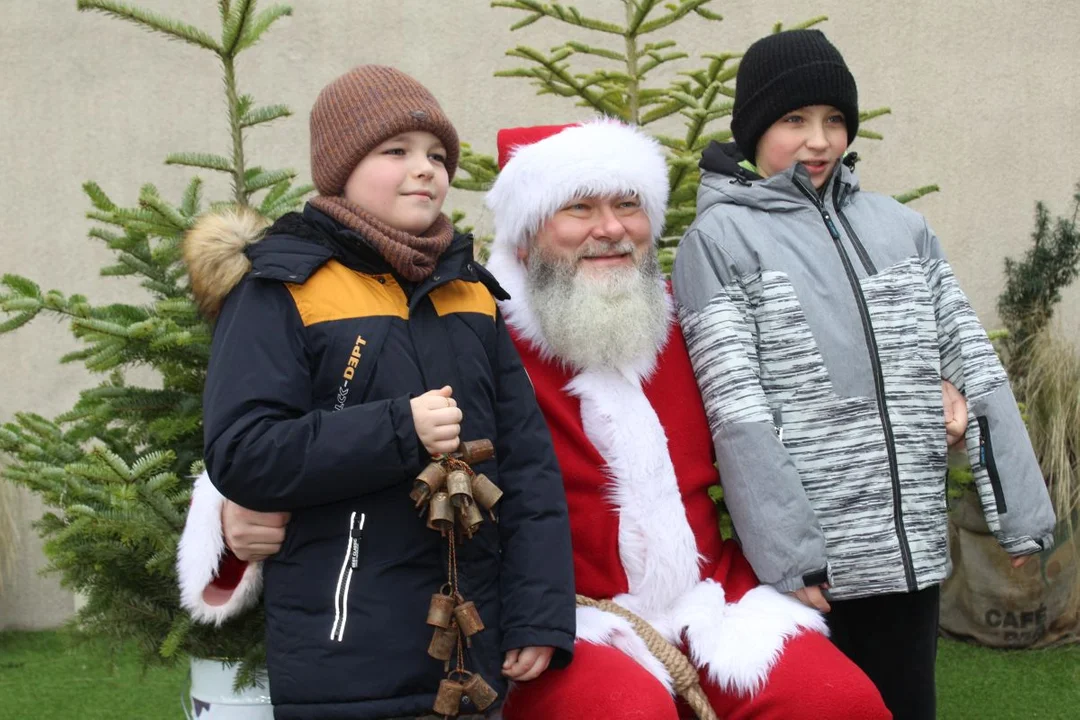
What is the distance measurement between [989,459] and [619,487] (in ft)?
3.09

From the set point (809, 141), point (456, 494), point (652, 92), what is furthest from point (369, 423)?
point (652, 92)

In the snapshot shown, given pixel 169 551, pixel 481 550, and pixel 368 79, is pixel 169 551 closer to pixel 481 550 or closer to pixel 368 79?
pixel 481 550

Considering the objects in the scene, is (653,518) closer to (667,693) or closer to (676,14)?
(667,693)

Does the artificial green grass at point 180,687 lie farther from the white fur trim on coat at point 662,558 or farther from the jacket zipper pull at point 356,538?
the jacket zipper pull at point 356,538

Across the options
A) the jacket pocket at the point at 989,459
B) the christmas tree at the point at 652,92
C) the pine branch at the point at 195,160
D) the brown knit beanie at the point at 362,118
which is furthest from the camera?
the christmas tree at the point at 652,92


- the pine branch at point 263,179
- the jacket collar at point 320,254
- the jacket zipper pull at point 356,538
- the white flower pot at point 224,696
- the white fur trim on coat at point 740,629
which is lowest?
the white flower pot at point 224,696

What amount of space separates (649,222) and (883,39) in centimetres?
337

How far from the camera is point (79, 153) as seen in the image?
19.3 ft

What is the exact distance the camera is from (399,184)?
246 centimetres

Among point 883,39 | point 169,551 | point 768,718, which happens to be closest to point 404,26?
point 883,39

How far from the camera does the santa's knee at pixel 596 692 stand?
7.84 feet

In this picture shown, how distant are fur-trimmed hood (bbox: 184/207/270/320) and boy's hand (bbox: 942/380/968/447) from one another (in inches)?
69.1

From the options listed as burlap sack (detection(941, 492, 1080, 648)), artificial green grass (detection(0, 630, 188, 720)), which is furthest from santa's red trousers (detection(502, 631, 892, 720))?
burlap sack (detection(941, 492, 1080, 648))

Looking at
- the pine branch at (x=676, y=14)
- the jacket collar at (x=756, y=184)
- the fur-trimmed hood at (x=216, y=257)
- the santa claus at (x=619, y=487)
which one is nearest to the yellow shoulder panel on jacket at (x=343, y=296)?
the fur-trimmed hood at (x=216, y=257)
